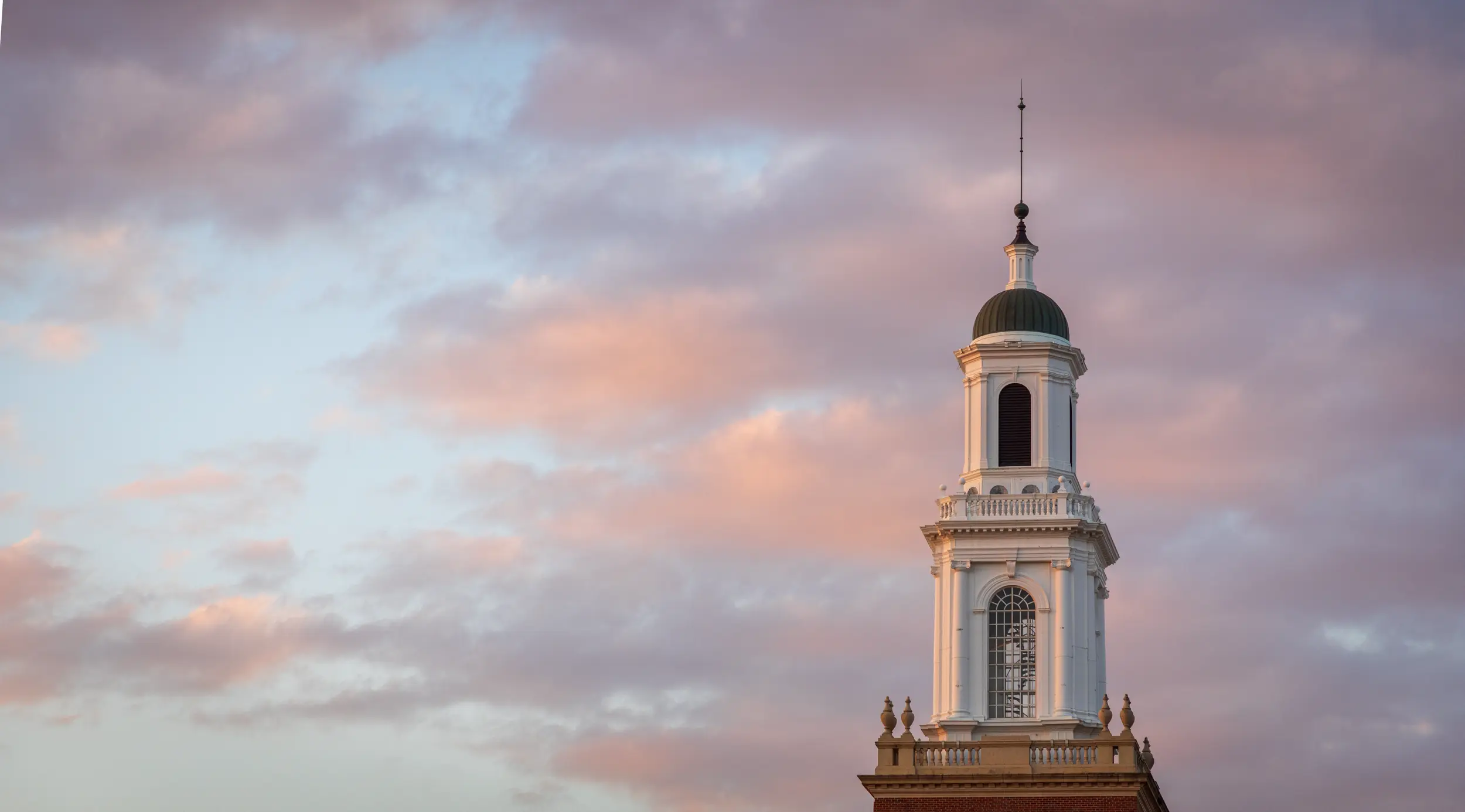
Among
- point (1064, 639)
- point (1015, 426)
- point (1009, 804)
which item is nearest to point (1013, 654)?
point (1064, 639)

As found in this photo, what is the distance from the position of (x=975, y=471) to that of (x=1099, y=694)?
7.89 m

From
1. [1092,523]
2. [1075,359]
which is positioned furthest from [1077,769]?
[1075,359]

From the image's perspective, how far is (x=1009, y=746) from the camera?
3243 inches

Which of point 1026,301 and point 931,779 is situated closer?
point 931,779

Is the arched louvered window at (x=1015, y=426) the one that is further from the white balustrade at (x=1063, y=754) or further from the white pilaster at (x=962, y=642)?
the white balustrade at (x=1063, y=754)

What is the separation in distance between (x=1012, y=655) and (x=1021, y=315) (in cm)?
1085

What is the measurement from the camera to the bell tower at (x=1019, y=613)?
8200 centimetres

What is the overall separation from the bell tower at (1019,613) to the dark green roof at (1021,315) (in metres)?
0.06

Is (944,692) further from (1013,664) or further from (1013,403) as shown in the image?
(1013,403)

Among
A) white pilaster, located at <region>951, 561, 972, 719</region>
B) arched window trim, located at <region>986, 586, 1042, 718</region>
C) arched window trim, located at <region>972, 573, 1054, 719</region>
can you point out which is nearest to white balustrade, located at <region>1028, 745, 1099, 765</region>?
arched window trim, located at <region>972, 573, 1054, 719</region>

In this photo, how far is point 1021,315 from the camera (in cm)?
8812

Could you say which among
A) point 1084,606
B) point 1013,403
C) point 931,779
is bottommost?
point 931,779

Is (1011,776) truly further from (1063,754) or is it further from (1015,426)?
(1015,426)

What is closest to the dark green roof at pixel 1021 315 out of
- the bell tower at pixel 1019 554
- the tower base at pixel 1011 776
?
the bell tower at pixel 1019 554
